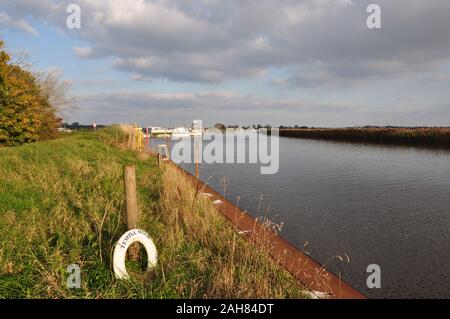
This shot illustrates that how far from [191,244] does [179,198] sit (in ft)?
6.73

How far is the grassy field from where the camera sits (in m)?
3.50

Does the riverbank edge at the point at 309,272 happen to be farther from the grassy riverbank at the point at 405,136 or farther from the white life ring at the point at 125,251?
the grassy riverbank at the point at 405,136

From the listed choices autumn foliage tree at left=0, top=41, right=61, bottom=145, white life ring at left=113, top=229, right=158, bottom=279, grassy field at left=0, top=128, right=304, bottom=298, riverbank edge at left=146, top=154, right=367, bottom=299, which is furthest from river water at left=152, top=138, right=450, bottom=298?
autumn foliage tree at left=0, top=41, right=61, bottom=145

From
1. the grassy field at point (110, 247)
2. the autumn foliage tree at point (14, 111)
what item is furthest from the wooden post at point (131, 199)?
the autumn foliage tree at point (14, 111)

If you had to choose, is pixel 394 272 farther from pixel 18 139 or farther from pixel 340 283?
pixel 18 139

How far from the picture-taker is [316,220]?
7426 mm

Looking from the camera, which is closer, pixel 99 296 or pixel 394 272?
pixel 99 296

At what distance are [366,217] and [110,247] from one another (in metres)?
5.83

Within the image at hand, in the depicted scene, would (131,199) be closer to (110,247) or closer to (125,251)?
(125,251)

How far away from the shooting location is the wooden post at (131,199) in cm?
414

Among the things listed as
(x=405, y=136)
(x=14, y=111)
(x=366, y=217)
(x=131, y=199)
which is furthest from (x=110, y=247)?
(x=405, y=136)

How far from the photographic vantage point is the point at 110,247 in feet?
15.1

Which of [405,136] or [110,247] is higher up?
[405,136]
